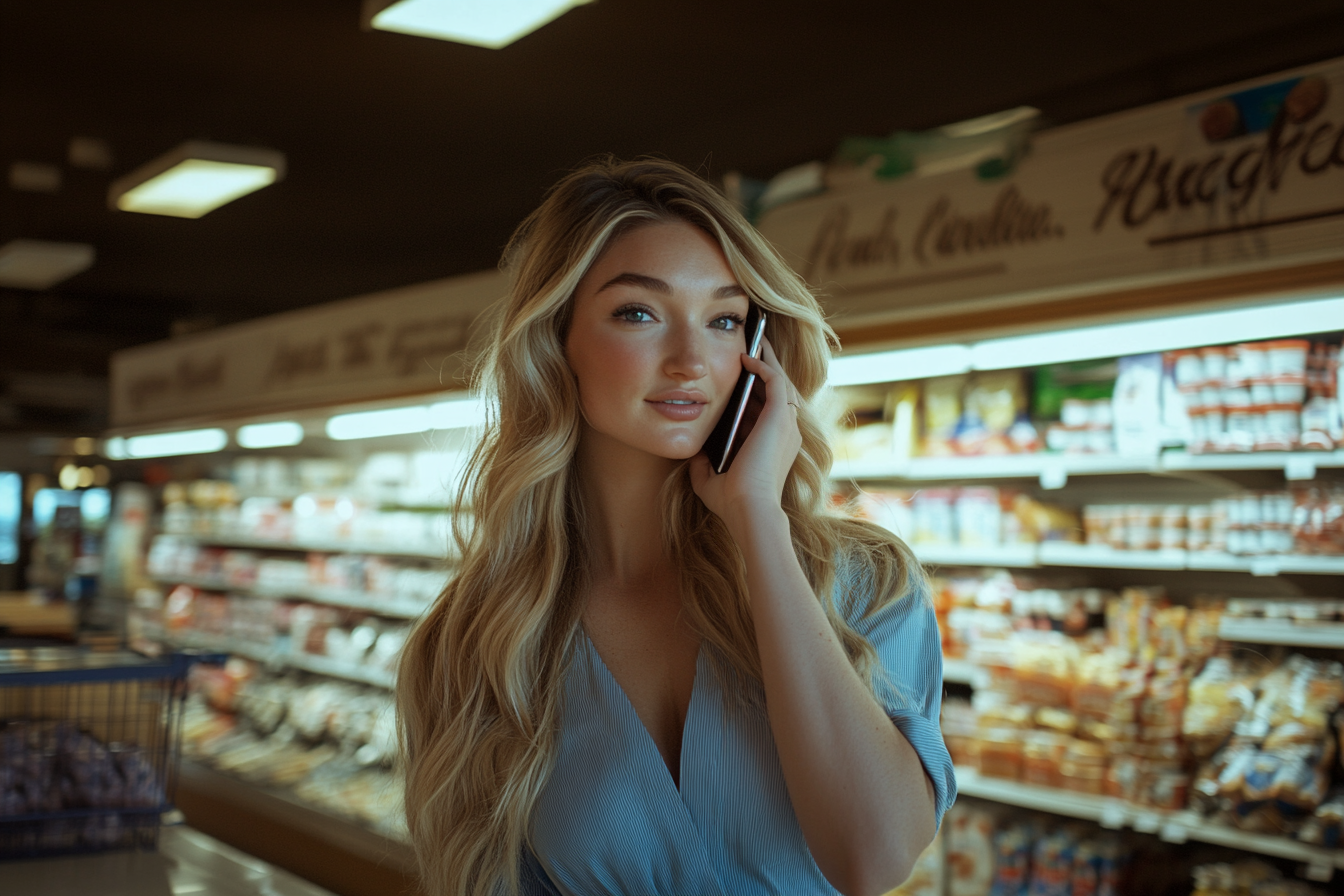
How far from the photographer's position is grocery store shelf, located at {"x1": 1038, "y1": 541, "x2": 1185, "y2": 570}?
3.05 metres

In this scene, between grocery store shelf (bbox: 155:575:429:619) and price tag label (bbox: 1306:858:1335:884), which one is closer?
price tag label (bbox: 1306:858:1335:884)

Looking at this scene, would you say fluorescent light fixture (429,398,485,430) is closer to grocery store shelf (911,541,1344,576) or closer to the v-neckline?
grocery store shelf (911,541,1344,576)

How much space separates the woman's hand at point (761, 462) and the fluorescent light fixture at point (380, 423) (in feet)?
12.2

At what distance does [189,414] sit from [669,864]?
616 centimetres

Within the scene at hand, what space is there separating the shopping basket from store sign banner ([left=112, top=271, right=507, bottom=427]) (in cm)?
204

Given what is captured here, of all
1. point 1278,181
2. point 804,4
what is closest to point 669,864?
point 1278,181

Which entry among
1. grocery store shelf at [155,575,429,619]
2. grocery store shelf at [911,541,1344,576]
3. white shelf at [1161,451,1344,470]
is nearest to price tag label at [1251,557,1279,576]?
grocery store shelf at [911,541,1344,576]

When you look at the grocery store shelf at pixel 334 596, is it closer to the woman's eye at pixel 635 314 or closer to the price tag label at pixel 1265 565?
the price tag label at pixel 1265 565

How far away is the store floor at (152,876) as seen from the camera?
5.54ft

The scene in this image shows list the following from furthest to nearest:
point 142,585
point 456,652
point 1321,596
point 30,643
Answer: point 142,585 < point 1321,596 < point 30,643 < point 456,652

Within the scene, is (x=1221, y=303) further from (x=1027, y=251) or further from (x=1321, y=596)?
(x=1321, y=596)

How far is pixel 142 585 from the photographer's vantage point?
819 cm

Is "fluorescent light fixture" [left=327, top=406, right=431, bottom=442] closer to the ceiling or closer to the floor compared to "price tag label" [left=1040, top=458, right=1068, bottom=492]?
closer to the ceiling

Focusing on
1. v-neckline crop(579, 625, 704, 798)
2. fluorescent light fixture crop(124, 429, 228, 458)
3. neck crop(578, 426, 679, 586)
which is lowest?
v-neckline crop(579, 625, 704, 798)
